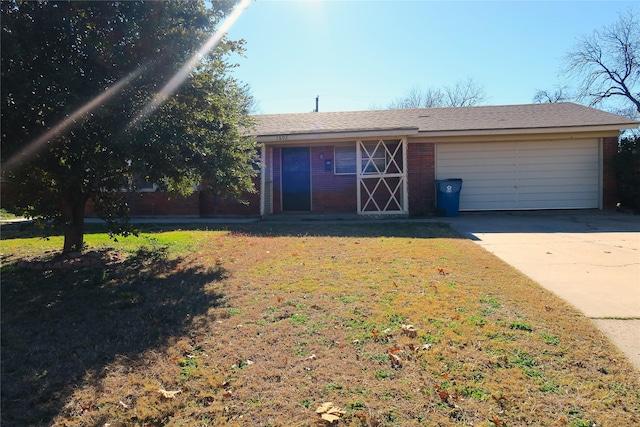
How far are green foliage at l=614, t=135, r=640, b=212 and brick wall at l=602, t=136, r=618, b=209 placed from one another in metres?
0.14

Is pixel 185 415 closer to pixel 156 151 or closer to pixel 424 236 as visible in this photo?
pixel 156 151

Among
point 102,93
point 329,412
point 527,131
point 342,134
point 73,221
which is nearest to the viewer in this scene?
point 329,412

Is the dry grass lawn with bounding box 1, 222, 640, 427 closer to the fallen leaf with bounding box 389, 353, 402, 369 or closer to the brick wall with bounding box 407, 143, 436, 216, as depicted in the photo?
the fallen leaf with bounding box 389, 353, 402, 369

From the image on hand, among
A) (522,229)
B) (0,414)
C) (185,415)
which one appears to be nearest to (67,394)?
(0,414)

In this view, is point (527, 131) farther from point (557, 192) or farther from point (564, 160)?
point (557, 192)

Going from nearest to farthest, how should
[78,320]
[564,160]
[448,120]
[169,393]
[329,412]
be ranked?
[329,412] → [169,393] → [78,320] → [564,160] → [448,120]

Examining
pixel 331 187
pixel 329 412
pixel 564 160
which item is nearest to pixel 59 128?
pixel 329 412

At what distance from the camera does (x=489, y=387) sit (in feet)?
8.64

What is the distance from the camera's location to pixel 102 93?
447 centimetres

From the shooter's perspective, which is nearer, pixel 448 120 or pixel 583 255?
pixel 583 255

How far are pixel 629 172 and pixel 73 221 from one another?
1431 cm

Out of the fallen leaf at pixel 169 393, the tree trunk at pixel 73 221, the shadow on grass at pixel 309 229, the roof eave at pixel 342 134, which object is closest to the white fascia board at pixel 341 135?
the roof eave at pixel 342 134

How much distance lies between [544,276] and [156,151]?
540 cm

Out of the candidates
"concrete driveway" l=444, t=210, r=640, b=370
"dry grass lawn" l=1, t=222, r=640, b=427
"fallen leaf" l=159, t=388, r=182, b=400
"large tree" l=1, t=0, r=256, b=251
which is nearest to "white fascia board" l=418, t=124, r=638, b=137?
"concrete driveway" l=444, t=210, r=640, b=370
